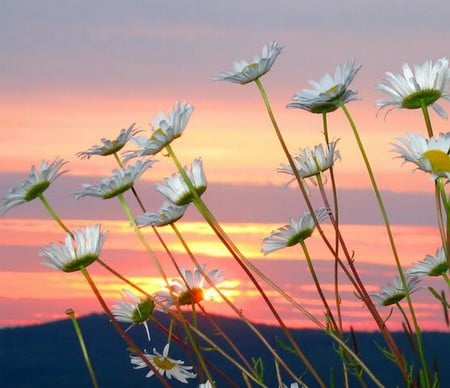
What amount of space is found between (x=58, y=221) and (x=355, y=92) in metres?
1.03

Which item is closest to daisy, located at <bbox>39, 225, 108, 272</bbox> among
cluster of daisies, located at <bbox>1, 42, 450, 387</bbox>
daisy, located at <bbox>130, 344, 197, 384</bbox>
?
cluster of daisies, located at <bbox>1, 42, 450, 387</bbox>

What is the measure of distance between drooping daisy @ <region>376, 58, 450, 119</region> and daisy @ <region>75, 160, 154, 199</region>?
0.77m

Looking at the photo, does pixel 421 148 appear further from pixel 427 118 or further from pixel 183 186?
pixel 183 186

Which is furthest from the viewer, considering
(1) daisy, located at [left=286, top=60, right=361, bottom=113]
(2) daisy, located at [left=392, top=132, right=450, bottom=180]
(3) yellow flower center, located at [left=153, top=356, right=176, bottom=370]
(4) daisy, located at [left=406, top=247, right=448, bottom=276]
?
(3) yellow flower center, located at [left=153, top=356, right=176, bottom=370]

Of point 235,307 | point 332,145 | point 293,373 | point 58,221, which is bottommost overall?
point 293,373

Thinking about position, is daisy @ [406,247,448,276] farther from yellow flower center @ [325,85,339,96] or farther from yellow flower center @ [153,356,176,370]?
yellow flower center @ [153,356,176,370]

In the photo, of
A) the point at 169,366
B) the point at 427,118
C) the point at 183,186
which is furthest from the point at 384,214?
the point at 169,366

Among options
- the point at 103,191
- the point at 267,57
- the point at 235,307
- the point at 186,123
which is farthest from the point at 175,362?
the point at 267,57

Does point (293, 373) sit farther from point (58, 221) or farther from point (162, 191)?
point (58, 221)

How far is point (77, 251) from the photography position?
2916 mm

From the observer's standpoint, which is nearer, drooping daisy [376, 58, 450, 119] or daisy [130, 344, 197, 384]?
drooping daisy [376, 58, 450, 119]

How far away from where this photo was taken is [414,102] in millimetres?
2850

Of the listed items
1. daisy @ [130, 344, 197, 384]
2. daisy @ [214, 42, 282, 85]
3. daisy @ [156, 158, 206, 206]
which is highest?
daisy @ [214, 42, 282, 85]

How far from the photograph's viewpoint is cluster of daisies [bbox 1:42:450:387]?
282 cm
